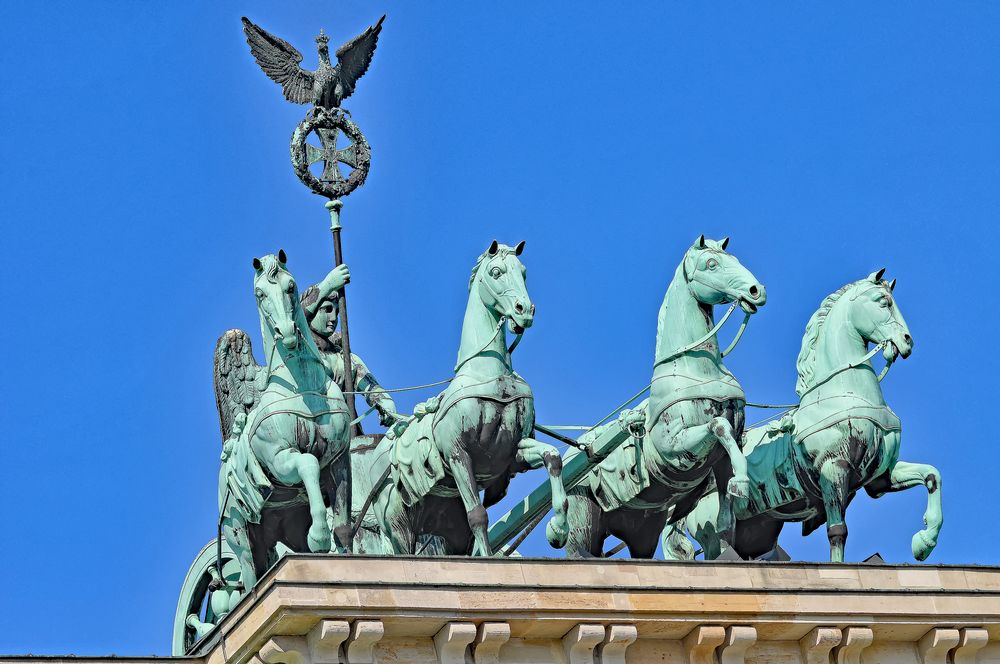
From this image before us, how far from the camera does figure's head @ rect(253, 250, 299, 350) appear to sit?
2692 cm

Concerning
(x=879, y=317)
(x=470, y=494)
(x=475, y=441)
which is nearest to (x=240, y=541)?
(x=470, y=494)

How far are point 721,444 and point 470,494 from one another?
2.22 m

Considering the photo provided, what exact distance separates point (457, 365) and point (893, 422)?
3.86 meters

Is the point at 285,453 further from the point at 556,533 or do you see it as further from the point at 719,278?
the point at 719,278

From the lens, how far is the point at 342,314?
3153cm

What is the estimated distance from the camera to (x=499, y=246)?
2752cm

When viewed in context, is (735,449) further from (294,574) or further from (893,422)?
(294,574)

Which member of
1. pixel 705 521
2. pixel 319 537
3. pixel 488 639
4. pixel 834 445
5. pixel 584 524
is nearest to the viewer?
pixel 488 639

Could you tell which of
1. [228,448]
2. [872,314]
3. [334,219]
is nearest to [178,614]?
[228,448]

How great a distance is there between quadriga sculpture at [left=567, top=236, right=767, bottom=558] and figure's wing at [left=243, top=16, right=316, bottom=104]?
16.8 ft

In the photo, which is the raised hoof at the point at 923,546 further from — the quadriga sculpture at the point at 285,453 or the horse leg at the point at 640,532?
the quadriga sculpture at the point at 285,453

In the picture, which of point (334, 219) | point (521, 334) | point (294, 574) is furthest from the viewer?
point (334, 219)

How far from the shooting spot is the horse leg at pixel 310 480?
26.3 metres

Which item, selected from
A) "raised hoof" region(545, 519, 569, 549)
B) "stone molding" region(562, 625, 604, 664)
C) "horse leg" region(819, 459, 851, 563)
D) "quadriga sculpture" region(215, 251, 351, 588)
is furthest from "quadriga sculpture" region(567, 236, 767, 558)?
"quadriga sculpture" region(215, 251, 351, 588)
